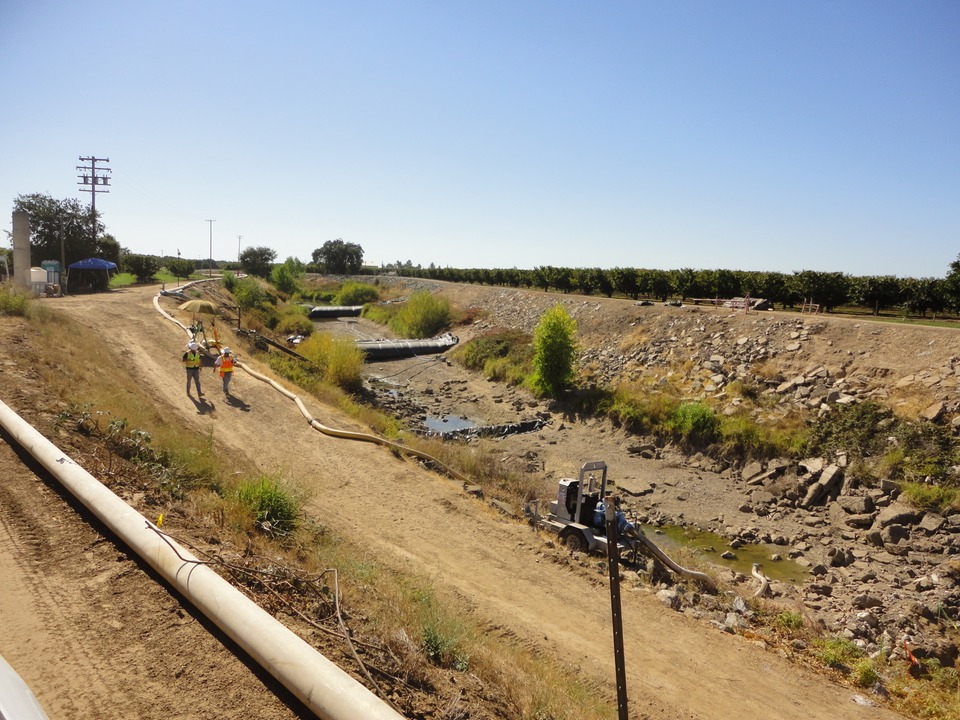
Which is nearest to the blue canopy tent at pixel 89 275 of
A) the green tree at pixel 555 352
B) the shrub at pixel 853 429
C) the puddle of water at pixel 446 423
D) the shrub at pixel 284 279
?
the puddle of water at pixel 446 423

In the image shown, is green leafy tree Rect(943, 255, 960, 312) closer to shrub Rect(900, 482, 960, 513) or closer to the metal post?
shrub Rect(900, 482, 960, 513)

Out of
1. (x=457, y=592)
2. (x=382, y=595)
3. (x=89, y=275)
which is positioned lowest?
(x=457, y=592)

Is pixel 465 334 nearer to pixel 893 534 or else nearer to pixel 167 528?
pixel 893 534

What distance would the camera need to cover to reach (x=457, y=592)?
11.1 meters

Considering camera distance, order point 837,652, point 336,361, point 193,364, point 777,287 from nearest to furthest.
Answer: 1. point 837,652
2. point 193,364
3. point 336,361
4. point 777,287

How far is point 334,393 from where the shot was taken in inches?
998

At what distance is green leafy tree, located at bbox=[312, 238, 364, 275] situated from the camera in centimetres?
11912

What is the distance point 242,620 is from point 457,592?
6.46 meters

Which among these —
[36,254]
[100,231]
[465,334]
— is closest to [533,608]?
[465,334]

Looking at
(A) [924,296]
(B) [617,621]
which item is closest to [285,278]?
(A) [924,296]

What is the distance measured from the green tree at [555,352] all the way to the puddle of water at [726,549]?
13.5m

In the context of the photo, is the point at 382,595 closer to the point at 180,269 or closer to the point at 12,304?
the point at 12,304

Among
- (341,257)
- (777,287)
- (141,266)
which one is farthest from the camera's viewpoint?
(341,257)

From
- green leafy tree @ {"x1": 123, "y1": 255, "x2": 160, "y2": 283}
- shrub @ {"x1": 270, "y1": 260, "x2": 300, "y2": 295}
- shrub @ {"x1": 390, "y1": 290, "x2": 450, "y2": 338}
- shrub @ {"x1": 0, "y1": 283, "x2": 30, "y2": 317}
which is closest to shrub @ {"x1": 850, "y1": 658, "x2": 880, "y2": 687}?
shrub @ {"x1": 0, "y1": 283, "x2": 30, "y2": 317}
